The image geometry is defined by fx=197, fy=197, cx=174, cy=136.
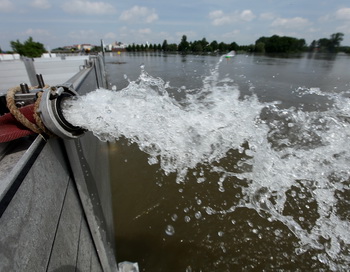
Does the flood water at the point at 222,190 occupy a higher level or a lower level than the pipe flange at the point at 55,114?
lower

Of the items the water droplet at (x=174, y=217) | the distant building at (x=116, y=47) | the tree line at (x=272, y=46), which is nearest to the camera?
the water droplet at (x=174, y=217)

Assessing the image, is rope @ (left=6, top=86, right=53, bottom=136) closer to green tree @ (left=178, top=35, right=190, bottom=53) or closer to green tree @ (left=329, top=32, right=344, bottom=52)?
green tree @ (left=178, top=35, right=190, bottom=53)

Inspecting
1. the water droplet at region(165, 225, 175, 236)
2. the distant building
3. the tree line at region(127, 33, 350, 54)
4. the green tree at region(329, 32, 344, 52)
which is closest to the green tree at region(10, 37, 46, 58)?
the tree line at region(127, 33, 350, 54)

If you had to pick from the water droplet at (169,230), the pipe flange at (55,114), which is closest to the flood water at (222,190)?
the water droplet at (169,230)

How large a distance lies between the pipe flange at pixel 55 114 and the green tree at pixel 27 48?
5756cm

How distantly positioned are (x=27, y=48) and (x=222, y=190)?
2406 inches

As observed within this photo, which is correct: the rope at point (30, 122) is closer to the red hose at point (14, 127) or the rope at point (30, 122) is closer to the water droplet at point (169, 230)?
the red hose at point (14, 127)

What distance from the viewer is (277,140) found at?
684cm

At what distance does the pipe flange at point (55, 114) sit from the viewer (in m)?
1.34

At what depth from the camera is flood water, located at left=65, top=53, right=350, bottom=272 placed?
351cm

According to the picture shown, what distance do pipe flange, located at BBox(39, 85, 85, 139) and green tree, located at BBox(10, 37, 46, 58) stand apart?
189ft

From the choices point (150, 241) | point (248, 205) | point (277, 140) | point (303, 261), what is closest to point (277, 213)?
point (248, 205)

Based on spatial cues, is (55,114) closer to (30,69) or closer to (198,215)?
(198,215)

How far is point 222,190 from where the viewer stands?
4.98m
